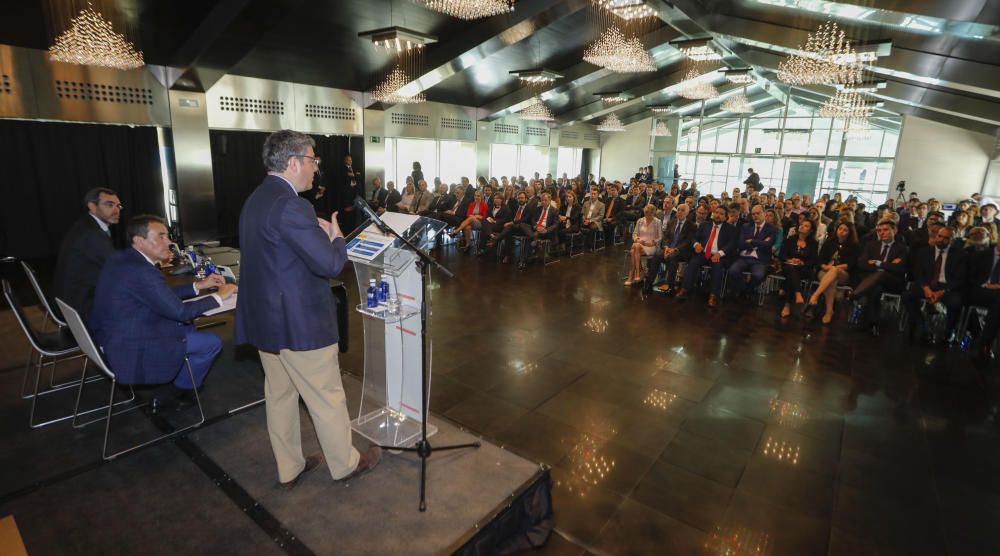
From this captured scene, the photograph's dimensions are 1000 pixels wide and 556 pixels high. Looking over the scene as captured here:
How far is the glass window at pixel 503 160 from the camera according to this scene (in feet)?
52.3

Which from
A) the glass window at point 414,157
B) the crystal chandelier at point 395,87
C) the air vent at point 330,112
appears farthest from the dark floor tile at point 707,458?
the glass window at point 414,157

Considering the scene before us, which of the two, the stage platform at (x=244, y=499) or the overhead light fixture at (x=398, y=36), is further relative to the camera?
the overhead light fixture at (x=398, y=36)

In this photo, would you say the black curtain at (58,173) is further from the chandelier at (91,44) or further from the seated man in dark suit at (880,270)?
the seated man in dark suit at (880,270)

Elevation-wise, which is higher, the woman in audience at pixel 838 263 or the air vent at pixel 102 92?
the air vent at pixel 102 92

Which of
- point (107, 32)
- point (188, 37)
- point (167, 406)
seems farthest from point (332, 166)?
point (167, 406)

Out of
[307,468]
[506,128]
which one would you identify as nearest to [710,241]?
[307,468]

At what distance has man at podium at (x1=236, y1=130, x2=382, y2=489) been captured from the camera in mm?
2047

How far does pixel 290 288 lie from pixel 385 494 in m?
1.11

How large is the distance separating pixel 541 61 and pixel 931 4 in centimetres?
705

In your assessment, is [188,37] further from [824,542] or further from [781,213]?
[781,213]

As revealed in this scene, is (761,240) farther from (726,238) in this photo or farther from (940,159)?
(940,159)

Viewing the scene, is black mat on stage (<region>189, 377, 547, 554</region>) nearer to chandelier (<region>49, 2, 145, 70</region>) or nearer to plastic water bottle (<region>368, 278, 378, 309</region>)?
plastic water bottle (<region>368, 278, 378, 309</region>)

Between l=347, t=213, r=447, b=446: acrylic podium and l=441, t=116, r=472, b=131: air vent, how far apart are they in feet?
37.0

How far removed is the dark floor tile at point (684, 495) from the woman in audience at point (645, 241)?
452 centimetres
